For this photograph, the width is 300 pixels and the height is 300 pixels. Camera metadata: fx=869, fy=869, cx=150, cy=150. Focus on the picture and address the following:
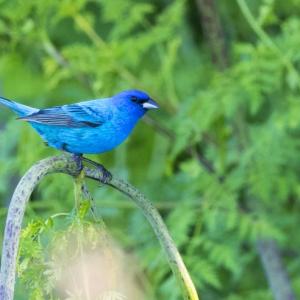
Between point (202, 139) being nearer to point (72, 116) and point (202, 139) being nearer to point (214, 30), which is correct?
point (214, 30)

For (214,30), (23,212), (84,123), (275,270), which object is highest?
(214,30)

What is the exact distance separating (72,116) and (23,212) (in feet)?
4.60

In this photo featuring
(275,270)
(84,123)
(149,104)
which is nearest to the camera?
(84,123)

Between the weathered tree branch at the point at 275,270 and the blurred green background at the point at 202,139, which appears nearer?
the blurred green background at the point at 202,139

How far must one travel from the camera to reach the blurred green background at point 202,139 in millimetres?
4375

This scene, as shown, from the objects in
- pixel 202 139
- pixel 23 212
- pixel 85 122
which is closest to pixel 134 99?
pixel 85 122

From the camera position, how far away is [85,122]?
9.84ft

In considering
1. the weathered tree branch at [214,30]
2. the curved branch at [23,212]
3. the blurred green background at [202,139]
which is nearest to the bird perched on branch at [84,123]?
the curved branch at [23,212]

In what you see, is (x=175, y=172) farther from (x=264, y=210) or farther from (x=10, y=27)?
(x=10, y=27)

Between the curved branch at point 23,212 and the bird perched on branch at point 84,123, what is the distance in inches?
26.9

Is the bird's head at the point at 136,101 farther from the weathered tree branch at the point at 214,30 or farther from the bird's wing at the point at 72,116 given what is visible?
the weathered tree branch at the point at 214,30

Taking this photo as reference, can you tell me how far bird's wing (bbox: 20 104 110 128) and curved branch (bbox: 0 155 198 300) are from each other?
702 mm

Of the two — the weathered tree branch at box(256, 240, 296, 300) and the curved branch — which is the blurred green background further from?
the curved branch

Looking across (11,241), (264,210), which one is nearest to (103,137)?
(11,241)
